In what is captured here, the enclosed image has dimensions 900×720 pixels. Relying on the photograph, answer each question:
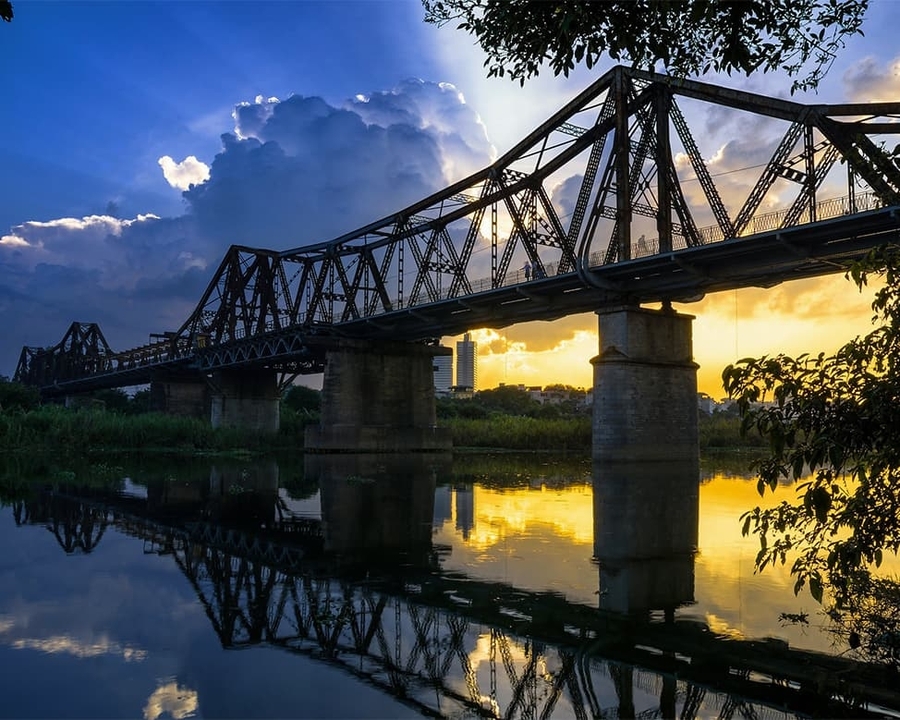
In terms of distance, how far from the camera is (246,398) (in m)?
80.4

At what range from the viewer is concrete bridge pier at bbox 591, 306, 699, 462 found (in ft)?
129

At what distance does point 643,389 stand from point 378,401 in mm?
26168

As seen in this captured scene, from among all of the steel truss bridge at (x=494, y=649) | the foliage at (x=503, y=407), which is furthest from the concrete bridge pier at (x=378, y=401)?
the steel truss bridge at (x=494, y=649)

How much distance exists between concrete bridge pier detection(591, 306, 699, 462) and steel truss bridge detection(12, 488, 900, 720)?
28486mm

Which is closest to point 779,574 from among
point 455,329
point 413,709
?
point 413,709

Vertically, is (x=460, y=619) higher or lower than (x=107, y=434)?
lower

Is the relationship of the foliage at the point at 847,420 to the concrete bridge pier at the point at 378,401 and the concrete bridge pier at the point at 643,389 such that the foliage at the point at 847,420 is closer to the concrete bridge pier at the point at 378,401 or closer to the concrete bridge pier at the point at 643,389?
the concrete bridge pier at the point at 643,389

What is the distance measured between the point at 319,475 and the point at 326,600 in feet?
83.8

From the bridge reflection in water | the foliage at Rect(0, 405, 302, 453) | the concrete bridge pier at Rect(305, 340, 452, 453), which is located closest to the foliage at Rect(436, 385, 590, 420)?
the concrete bridge pier at Rect(305, 340, 452, 453)

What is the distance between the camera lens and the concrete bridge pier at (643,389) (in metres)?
39.4

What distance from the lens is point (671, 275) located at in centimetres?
4075

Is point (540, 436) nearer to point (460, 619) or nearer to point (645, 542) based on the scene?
point (645, 542)

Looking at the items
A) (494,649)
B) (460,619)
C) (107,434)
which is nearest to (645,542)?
(460,619)

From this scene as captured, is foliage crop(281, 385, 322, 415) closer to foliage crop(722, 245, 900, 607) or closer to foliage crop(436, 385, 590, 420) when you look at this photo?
foliage crop(436, 385, 590, 420)
